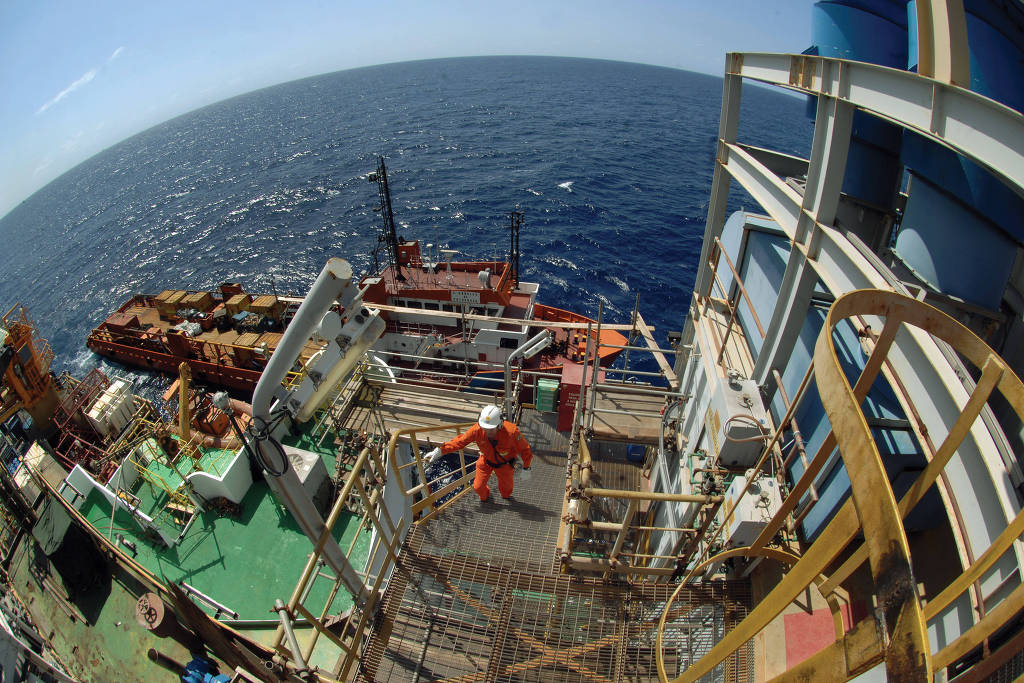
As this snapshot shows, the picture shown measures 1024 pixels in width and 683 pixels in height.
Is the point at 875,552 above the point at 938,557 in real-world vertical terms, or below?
below

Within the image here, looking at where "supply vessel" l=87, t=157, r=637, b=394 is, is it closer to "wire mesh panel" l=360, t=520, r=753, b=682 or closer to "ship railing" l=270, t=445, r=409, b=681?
"ship railing" l=270, t=445, r=409, b=681

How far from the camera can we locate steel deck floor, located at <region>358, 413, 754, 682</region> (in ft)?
17.2

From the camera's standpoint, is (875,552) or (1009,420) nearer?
(875,552)

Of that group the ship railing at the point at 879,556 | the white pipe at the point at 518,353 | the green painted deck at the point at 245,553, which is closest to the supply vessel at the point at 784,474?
the ship railing at the point at 879,556

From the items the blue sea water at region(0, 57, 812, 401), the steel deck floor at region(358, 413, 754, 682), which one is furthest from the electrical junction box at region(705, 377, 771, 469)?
the blue sea water at region(0, 57, 812, 401)

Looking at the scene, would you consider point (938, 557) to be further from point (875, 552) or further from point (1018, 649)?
point (875, 552)

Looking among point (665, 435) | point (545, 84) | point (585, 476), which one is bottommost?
point (585, 476)

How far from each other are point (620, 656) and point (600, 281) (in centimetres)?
3123

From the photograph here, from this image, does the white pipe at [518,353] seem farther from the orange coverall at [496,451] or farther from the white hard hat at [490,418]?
the white hard hat at [490,418]

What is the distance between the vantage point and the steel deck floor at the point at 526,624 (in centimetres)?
525

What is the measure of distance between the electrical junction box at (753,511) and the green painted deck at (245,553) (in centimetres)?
964

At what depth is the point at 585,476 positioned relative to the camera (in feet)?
20.1

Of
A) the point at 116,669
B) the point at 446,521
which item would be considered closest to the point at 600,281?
the point at 446,521

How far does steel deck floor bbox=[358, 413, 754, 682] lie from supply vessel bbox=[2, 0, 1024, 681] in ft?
0.09
